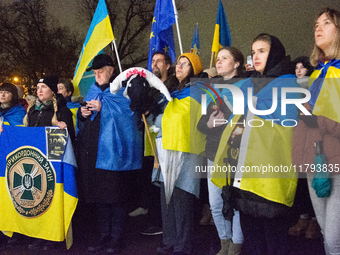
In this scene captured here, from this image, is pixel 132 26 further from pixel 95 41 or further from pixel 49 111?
pixel 49 111

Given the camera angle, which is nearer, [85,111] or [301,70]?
[85,111]

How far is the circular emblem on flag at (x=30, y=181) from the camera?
9.98ft

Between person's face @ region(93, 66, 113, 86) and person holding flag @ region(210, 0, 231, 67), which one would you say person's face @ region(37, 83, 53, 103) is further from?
person holding flag @ region(210, 0, 231, 67)

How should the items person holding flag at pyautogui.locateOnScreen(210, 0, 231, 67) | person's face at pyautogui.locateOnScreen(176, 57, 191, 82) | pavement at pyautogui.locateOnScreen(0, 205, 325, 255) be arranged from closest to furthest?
1. person's face at pyautogui.locateOnScreen(176, 57, 191, 82)
2. pavement at pyautogui.locateOnScreen(0, 205, 325, 255)
3. person holding flag at pyautogui.locateOnScreen(210, 0, 231, 67)

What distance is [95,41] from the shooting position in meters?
3.42

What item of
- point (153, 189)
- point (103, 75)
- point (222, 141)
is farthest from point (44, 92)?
point (222, 141)

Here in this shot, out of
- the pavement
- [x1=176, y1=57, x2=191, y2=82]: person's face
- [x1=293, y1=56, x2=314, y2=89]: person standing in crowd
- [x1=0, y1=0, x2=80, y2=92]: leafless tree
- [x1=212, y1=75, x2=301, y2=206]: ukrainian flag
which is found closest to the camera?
[x1=212, y1=75, x2=301, y2=206]: ukrainian flag

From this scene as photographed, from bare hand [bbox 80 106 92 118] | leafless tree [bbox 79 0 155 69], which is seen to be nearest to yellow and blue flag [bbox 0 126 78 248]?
bare hand [bbox 80 106 92 118]

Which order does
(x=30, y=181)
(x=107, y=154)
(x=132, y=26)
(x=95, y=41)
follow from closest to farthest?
(x=107, y=154) < (x=30, y=181) < (x=95, y=41) < (x=132, y=26)

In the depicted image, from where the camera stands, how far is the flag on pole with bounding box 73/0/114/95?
330 centimetres

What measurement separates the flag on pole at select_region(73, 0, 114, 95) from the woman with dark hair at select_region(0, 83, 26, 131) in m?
0.68

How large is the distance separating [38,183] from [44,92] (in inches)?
34.2

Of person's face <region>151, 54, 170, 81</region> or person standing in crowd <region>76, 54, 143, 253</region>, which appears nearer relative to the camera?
person standing in crowd <region>76, 54, 143, 253</region>

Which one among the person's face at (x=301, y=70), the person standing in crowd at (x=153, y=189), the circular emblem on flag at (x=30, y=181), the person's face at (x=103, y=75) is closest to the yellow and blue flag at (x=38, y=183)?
the circular emblem on flag at (x=30, y=181)
